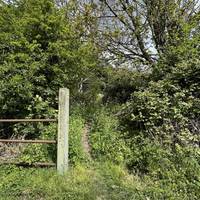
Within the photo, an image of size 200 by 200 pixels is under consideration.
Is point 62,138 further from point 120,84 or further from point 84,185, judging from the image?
point 120,84

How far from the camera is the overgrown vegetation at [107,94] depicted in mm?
5770

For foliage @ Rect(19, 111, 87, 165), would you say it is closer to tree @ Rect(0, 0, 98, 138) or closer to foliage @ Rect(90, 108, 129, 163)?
foliage @ Rect(90, 108, 129, 163)

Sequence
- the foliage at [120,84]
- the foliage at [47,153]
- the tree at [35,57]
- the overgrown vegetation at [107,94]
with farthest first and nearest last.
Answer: the foliage at [120,84] < the tree at [35,57] < the foliage at [47,153] < the overgrown vegetation at [107,94]

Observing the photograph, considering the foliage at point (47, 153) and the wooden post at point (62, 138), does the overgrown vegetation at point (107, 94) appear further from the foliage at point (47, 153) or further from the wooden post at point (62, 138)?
the wooden post at point (62, 138)

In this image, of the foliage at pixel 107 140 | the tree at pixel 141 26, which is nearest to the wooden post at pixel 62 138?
the foliage at pixel 107 140

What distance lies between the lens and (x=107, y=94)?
14703mm

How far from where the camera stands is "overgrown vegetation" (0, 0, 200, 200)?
5770 millimetres

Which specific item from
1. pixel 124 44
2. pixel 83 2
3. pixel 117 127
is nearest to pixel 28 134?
pixel 117 127

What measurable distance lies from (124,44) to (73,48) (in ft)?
8.39

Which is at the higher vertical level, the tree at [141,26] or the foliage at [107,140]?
the tree at [141,26]

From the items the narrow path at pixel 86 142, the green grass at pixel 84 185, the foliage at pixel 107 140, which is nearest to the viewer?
the green grass at pixel 84 185

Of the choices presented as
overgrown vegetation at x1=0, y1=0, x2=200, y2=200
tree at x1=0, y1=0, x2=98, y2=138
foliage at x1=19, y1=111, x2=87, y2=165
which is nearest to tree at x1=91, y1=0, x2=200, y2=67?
overgrown vegetation at x1=0, y1=0, x2=200, y2=200

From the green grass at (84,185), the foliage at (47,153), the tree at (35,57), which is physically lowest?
the green grass at (84,185)

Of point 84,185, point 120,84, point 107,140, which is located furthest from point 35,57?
point 120,84
